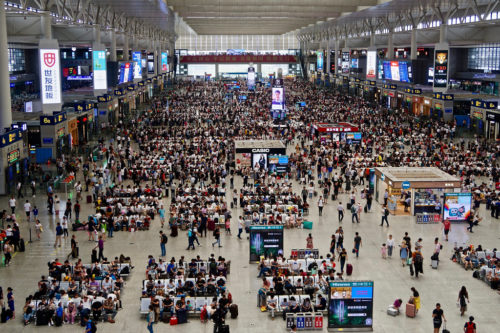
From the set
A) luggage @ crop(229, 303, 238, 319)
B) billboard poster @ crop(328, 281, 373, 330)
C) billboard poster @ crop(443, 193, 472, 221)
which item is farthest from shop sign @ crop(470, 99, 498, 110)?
luggage @ crop(229, 303, 238, 319)

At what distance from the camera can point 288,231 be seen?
25.3 metres

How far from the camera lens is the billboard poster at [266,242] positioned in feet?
68.6

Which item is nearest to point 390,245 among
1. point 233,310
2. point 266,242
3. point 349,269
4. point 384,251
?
point 384,251

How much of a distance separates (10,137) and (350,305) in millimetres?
21933

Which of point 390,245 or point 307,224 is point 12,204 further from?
point 390,245

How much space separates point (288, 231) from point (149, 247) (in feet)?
18.7

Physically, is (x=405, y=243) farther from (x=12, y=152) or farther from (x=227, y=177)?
(x=12, y=152)

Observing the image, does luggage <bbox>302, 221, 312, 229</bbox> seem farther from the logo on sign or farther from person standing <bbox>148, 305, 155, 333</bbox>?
the logo on sign

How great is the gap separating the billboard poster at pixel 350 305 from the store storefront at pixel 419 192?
11536 mm

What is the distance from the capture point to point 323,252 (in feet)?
73.9

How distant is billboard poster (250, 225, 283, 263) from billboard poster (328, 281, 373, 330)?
529 cm

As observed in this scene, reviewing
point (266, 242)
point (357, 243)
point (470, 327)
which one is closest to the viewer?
point (470, 327)

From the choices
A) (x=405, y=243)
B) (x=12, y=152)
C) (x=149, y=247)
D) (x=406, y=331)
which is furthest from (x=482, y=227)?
(x=12, y=152)

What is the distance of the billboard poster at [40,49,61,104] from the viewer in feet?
121
